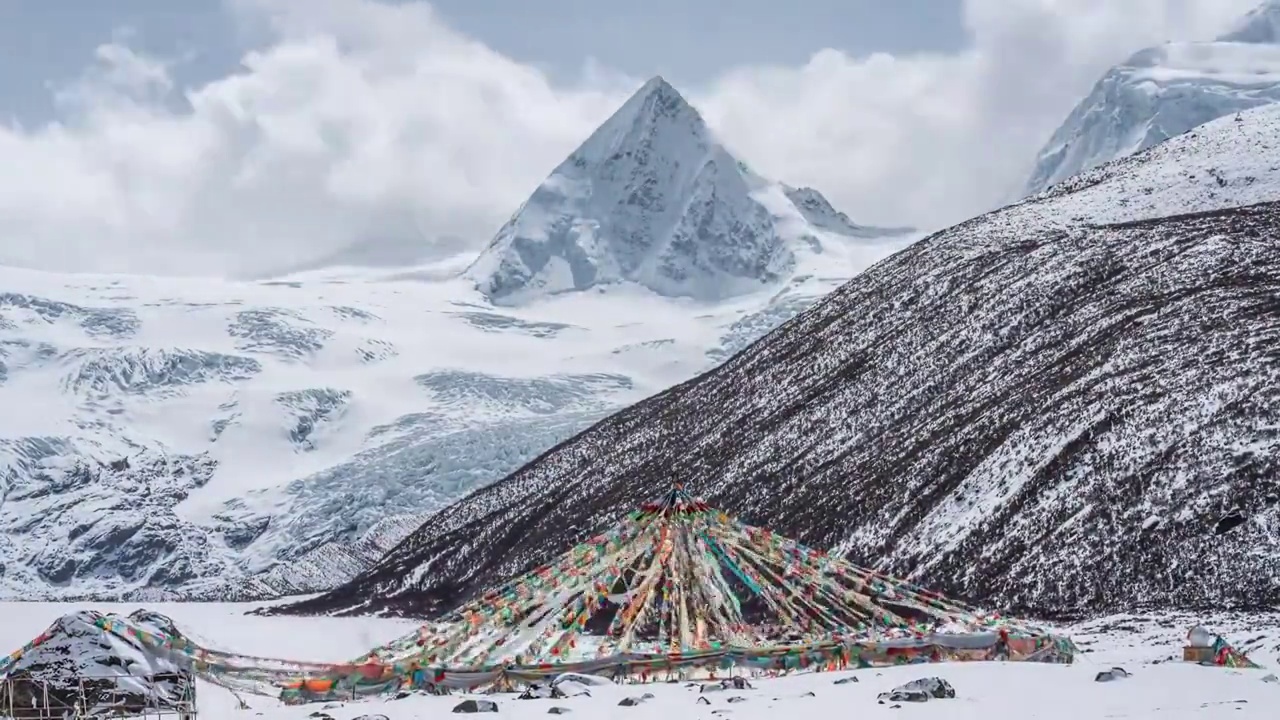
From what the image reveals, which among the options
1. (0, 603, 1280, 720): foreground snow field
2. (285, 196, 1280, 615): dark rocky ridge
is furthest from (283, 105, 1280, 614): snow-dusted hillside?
(0, 603, 1280, 720): foreground snow field

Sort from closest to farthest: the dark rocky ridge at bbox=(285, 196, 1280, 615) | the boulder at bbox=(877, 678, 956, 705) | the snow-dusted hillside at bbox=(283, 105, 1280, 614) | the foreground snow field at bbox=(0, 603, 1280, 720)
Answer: the foreground snow field at bbox=(0, 603, 1280, 720) → the boulder at bbox=(877, 678, 956, 705) → the dark rocky ridge at bbox=(285, 196, 1280, 615) → the snow-dusted hillside at bbox=(283, 105, 1280, 614)

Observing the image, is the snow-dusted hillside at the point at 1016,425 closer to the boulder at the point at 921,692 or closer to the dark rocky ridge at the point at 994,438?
the dark rocky ridge at the point at 994,438

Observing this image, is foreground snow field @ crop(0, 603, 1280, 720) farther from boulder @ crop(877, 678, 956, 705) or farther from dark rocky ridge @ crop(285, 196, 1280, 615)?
dark rocky ridge @ crop(285, 196, 1280, 615)

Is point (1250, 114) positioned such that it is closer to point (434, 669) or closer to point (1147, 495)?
point (1147, 495)

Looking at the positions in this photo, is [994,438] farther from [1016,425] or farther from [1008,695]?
[1008,695]

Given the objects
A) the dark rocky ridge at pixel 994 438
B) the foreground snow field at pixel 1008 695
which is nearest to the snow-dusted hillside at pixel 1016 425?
the dark rocky ridge at pixel 994 438
